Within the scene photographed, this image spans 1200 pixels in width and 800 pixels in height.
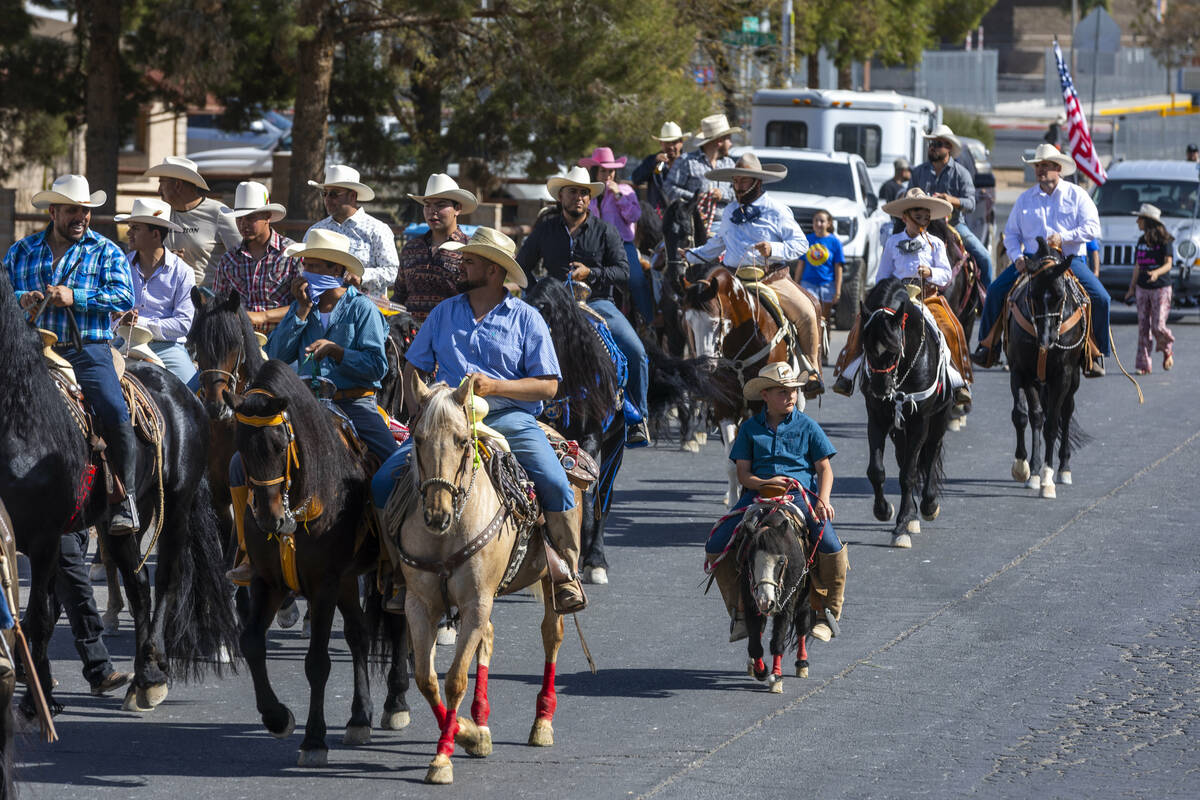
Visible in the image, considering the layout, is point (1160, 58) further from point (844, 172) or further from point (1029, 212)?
point (1029, 212)

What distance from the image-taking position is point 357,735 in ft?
25.5

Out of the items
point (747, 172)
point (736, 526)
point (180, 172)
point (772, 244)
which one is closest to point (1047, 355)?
point (772, 244)

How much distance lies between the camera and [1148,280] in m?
21.5

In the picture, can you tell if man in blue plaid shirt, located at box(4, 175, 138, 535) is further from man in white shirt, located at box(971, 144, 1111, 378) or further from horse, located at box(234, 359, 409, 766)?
man in white shirt, located at box(971, 144, 1111, 378)

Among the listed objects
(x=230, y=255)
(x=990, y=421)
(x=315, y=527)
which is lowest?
(x=990, y=421)

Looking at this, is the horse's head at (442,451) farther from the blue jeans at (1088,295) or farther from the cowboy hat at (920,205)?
the blue jeans at (1088,295)

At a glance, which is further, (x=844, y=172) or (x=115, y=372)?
(x=844, y=172)

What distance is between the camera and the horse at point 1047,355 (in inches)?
563

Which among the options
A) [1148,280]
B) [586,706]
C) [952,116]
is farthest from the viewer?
[952,116]

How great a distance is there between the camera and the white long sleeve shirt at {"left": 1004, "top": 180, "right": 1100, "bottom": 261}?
49.9ft

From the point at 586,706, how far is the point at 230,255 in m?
3.87

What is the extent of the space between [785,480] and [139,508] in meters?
3.33

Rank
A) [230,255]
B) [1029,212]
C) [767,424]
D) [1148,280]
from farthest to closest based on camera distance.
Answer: [1148,280], [1029,212], [230,255], [767,424]

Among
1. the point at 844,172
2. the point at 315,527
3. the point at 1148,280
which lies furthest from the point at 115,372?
the point at 844,172
